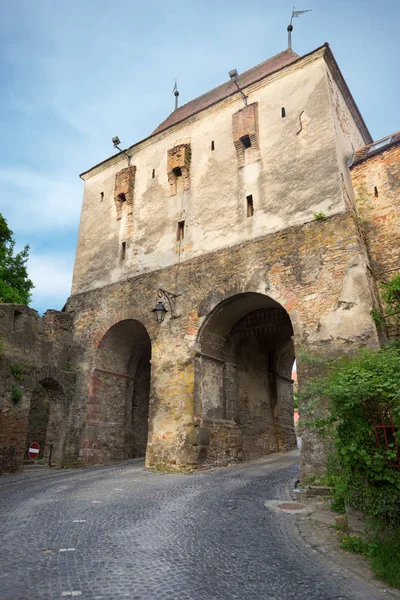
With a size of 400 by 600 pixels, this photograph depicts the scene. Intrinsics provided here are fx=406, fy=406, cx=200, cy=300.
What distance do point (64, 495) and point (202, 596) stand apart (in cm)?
456

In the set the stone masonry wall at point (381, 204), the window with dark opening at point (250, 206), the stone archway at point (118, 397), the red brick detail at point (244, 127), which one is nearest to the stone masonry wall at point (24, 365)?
the stone archway at point (118, 397)

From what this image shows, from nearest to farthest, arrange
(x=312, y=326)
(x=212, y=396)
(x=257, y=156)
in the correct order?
(x=312, y=326)
(x=212, y=396)
(x=257, y=156)

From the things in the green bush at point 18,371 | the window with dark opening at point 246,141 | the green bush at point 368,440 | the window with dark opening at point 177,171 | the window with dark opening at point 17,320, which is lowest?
the green bush at point 368,440

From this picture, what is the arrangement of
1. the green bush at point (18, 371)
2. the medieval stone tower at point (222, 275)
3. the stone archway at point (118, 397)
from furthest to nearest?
the stone archway at point (118, 397) < the green bush at point (18, 371) < the medieval stone tower at point (222, 275)

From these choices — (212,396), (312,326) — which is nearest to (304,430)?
(312,326)

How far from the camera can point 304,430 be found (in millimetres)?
7688

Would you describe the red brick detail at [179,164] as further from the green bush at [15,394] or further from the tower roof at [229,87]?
the green bush at [15,394]

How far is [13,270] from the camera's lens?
1864 centimetres

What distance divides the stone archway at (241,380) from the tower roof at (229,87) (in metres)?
7.04

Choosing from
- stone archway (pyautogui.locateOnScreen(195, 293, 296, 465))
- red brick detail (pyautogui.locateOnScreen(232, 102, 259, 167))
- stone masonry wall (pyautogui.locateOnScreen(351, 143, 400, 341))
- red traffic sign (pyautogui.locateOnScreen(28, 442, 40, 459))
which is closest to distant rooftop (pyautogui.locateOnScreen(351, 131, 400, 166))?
stone masonry wall (pyautogui.locateOnScreen(351, 143, 400, 341))

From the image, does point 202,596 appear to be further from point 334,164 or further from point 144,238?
point 144,238

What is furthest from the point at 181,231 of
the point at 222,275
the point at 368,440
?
the point at 368,440

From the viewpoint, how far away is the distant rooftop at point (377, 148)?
32.8 feet

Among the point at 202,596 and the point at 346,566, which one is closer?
the point at 202,596
